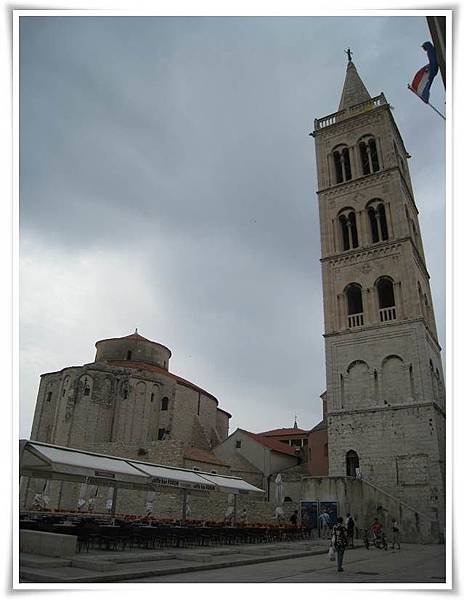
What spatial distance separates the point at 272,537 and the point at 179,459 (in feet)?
48.5

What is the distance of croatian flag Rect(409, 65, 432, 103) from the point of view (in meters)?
12.4

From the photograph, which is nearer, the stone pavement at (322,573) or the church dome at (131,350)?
the stone pavement at (322,573)

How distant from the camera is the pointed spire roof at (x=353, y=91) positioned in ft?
128

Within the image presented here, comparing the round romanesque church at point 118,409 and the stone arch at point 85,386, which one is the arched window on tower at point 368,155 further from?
the stone arch at point 85,386

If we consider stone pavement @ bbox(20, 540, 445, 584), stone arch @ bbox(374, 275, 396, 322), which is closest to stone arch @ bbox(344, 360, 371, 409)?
stone arch @ bbox(374, 275, 396, 322)

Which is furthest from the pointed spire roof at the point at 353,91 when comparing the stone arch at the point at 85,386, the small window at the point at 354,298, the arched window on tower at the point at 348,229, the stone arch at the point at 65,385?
the stone arch at the point at 65,385

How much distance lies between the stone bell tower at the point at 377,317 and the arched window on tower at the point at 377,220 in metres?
0.07

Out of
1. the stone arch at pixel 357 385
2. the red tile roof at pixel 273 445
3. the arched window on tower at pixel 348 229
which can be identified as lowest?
the red tile roof at pixel 273 445

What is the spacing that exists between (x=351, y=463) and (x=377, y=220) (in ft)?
51.4

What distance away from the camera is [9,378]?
652cm

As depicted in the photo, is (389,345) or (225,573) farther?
(389,345)

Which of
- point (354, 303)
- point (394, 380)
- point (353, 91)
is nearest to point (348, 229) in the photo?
point (354, 303)
